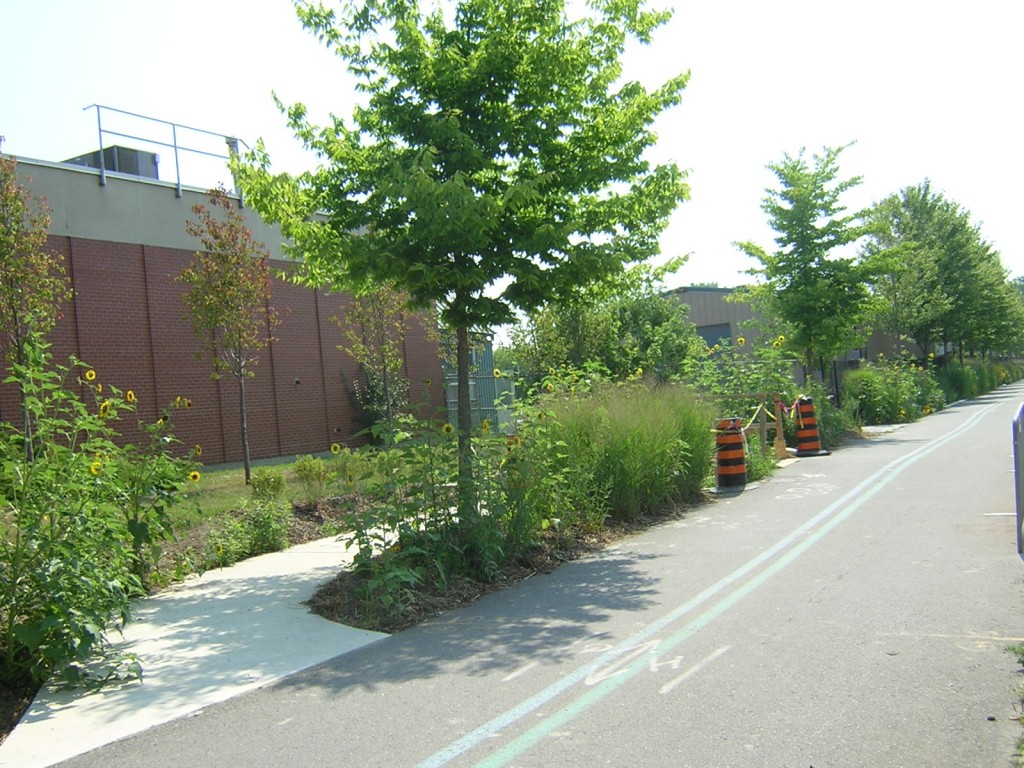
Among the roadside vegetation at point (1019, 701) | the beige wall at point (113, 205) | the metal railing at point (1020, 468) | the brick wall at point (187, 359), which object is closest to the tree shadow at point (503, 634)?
the roadside vegetation at point (1019, 701)

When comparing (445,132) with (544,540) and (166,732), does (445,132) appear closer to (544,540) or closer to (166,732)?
(544,540)

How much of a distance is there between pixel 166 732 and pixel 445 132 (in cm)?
600

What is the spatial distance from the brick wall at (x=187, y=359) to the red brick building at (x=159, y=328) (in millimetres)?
23

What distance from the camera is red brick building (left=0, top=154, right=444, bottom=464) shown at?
17922 millimetres

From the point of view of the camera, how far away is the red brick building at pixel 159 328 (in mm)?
17922

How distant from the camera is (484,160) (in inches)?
354

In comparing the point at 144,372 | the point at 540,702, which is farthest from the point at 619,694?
the point at 144,372

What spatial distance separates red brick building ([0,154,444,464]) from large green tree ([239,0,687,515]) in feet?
22.9

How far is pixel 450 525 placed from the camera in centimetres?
825

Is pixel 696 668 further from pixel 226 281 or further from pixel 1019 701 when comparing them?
pixel 226 281

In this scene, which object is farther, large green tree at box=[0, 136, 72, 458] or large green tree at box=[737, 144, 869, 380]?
large green tree at box=[737, 144, 869, 380]

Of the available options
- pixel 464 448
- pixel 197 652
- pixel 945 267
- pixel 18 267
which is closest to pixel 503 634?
pixel 197 652

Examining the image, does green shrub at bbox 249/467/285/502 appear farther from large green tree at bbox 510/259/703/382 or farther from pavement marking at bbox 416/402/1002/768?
large green tree at bbox 510/259/703/382

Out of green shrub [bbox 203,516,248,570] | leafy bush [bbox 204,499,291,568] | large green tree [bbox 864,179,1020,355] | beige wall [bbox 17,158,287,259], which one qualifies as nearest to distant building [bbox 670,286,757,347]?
large green tree [bbox 864,179,1020,355]
